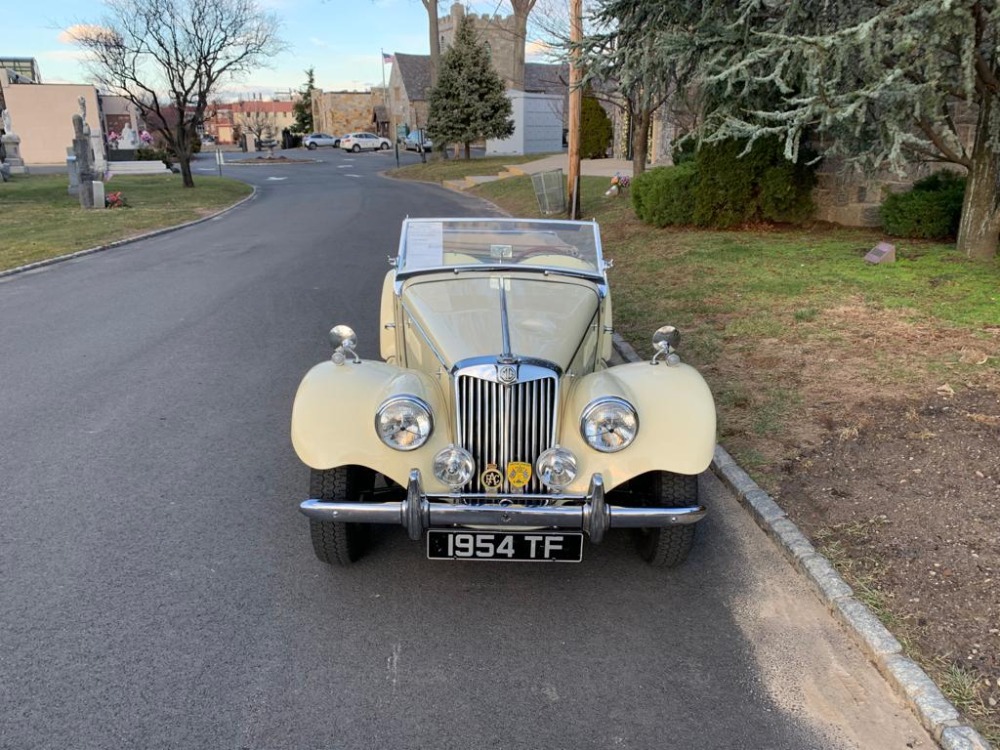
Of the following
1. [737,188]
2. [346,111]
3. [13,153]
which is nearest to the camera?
[737,188]

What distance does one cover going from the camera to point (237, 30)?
26.6m

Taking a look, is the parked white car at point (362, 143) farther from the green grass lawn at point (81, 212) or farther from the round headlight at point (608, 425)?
the round headlight at point (608, 425)

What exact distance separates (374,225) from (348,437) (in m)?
14.3

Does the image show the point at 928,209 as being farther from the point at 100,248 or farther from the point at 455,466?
the point at 100,248

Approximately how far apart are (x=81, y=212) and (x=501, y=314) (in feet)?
62.8

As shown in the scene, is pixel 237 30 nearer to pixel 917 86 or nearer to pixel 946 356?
pixel 917 86

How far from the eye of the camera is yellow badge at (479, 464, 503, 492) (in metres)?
3.44

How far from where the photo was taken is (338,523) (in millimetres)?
3557

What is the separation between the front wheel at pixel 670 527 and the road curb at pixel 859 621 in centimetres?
55

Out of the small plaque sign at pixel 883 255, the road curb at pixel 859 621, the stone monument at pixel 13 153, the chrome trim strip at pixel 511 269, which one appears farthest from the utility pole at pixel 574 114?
the stone monument at pixel 13 153

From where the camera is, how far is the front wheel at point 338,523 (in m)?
3.46

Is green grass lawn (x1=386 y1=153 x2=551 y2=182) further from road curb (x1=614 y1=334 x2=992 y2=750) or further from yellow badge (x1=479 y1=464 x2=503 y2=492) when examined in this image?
yellow badge (x1=479 y1=464 x2=503 y2=492)

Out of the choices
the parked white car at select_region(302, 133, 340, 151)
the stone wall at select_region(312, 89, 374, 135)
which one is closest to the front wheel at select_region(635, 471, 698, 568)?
the parked white car at select_region(302, 133, 340, 151)

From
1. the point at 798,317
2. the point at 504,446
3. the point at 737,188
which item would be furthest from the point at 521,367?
the point at 737,188
